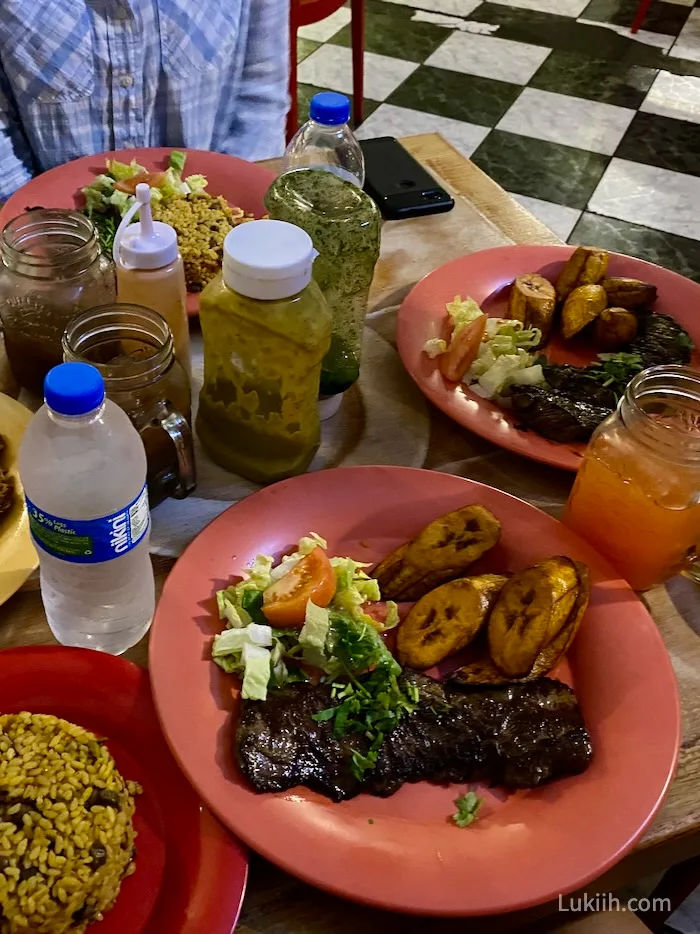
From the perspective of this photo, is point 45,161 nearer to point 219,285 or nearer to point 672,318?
point 219,285

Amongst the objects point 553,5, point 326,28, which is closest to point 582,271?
point 326,28

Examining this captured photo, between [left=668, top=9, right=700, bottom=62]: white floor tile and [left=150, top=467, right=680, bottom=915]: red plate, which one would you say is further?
[left=668, top=9, right=700, bottom=62]: white floor tile

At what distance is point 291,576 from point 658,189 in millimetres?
3090

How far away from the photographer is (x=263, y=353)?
3.11 feet

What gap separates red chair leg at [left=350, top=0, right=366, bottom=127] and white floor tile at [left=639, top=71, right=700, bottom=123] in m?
1.32

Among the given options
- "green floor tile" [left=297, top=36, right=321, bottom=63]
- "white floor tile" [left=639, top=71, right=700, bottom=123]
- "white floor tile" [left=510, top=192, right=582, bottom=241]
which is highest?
"green floor tile" [left=297, top=36, right=321, bottom=63]

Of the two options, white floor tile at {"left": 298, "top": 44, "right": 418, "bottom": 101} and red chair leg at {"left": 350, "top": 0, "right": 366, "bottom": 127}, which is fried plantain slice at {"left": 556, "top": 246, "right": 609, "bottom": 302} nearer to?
red chair leg at {"left": 350, "top": 0, "right": 366, "bottom": 127}

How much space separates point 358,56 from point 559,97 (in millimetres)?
1024

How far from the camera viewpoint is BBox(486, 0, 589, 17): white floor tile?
4.45 m

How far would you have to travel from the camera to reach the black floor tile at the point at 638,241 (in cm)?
305

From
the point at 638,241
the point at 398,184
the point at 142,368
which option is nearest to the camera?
the point at 142,368

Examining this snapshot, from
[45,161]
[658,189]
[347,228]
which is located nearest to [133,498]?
[347,228]

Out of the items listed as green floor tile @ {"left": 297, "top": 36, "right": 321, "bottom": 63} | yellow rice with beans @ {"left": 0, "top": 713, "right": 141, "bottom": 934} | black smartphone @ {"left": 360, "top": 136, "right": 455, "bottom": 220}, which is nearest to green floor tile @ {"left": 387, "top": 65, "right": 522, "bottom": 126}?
green floor tile @ {"left": 297, "top": 36, "right": 321, "bottom": 63}

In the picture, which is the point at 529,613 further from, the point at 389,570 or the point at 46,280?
the point at 46,280
